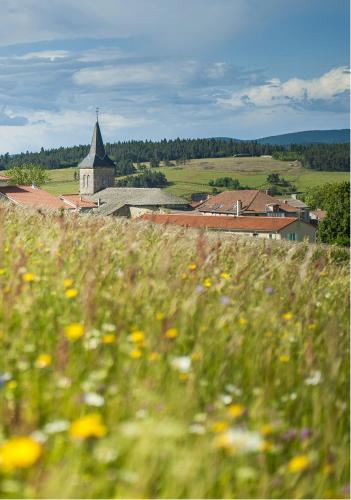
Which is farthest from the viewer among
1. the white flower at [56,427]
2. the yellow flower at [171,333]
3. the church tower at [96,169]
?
the church tower at [96,169]

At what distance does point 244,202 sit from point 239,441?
131596 mm

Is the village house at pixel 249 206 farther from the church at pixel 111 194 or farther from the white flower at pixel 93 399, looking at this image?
the white flower at pixel 93 399

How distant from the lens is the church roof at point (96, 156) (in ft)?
583

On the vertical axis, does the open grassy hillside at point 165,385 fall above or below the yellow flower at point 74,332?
below

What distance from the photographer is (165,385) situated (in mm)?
3652

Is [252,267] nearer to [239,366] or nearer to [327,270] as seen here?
[327,270]

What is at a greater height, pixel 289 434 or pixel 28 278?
pixel 28 278

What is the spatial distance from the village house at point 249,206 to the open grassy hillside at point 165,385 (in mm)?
119738

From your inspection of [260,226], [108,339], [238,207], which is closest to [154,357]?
[108,339]

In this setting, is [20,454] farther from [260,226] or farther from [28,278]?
[260,226]

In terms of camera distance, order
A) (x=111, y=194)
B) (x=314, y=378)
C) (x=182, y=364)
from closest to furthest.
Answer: (x=182, y=364) < (x=314, y=378) < (x=111, y=194)

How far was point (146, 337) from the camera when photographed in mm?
4238

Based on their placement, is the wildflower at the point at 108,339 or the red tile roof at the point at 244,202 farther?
the red tile roof at the point at 244,202

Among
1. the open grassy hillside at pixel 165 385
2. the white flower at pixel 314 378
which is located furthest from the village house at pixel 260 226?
the white flower at pixel 314 378
